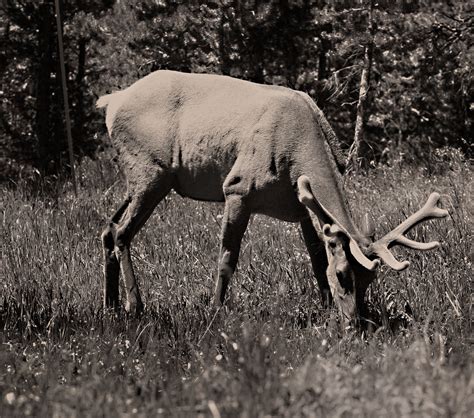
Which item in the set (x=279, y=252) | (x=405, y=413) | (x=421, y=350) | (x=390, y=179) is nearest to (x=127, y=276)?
(x=279, y=252)

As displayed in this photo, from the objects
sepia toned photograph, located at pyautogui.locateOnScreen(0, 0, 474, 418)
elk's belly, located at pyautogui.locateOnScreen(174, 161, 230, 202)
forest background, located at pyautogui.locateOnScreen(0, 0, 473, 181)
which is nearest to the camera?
sepia toned photograph, located at pyautogui.locateOnScreen(0, 0, 474, 418)

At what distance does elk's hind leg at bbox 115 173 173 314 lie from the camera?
6645 millimetres

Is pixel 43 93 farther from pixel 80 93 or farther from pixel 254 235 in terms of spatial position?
pixel 254 235

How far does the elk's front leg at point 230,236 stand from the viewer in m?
6.14

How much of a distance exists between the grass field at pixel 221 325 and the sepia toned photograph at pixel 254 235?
0.02 metres

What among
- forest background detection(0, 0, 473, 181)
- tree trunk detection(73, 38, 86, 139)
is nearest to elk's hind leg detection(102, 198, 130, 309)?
forest background detection(0, 0, 473, 181)

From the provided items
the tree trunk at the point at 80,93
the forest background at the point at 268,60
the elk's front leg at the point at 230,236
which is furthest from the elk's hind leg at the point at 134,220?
the tree trunk at the point at 80,93

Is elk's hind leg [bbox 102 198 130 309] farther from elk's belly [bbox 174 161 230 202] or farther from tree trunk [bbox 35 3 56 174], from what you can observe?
tree trunk [bbox 35 3 56 174]

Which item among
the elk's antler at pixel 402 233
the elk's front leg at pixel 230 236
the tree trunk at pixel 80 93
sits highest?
the elk's antler at pixel 402 233

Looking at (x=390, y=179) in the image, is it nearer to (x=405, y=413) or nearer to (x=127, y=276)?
(x=127, y=276)

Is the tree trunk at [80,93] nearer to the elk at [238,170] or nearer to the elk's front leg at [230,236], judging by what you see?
the elk at [238,170]

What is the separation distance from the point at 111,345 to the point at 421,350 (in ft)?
6.03

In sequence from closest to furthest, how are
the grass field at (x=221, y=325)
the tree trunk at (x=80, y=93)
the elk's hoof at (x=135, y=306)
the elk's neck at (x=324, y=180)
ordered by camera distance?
the grass field at (x=221, y=325) < the elk's neck at (x=324, y=180) < the elk's hoof at (x=135, y=306) < the tree trunk at (x=80, y=93)

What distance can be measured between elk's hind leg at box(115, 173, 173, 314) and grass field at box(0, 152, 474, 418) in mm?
171
